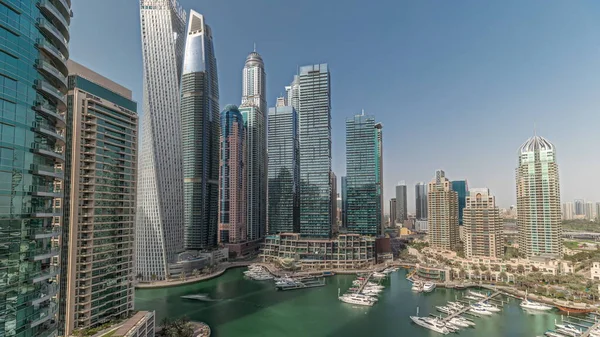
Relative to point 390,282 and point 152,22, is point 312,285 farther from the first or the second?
point 152,22

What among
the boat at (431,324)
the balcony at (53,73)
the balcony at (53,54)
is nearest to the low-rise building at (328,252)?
the boat at (431,324)

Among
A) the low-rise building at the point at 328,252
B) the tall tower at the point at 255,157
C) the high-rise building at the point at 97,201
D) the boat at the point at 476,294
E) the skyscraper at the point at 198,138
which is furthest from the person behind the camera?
the tall tower at the point at 255,157

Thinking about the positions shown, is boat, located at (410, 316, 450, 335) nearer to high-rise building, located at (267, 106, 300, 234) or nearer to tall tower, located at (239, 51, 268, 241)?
high-rise building, located at (267, 106, 300, 234)

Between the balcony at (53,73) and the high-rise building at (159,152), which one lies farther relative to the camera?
the high-rise building at (159,152)

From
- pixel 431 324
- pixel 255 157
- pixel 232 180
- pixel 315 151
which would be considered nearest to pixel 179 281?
pixel 232 180

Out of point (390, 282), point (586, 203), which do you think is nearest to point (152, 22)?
point (390, 282)

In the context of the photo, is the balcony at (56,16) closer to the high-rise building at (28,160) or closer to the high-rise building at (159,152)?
the high-rise building at (28,160)
